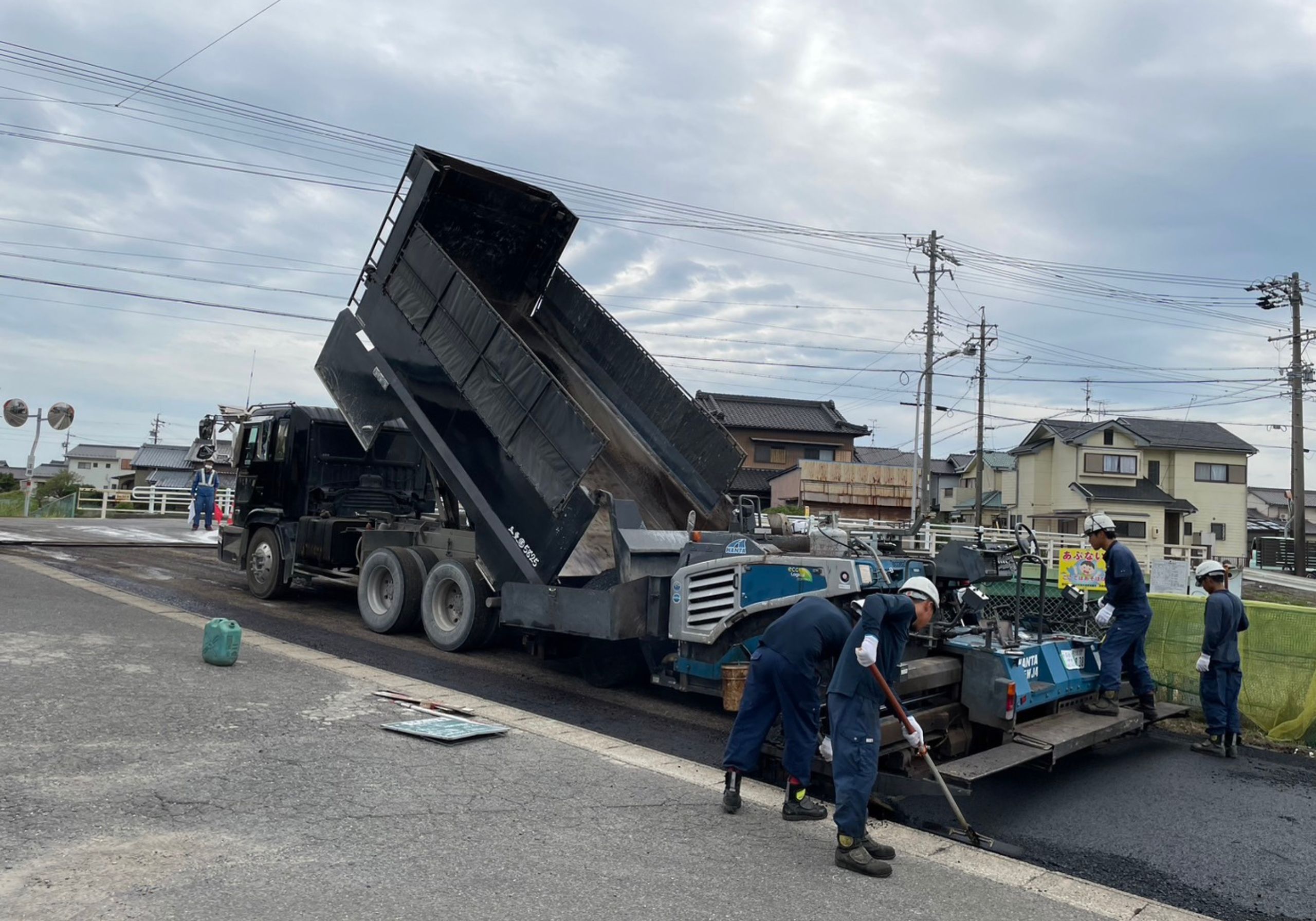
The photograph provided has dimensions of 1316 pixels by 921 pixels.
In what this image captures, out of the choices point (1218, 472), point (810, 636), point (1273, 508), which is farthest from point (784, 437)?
point (1273, 508)

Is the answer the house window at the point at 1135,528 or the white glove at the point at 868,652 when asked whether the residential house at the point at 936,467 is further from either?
the white glove at the point at 868,652

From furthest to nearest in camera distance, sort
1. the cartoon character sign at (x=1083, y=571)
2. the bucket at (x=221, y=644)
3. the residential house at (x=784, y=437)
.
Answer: the residential house at (x=784, y=437) < the cartoon character sign at (x=1083, y=571) < the bucket at (x=221, y=644)

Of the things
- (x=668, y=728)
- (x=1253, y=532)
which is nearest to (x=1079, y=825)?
(x=668, y=728)

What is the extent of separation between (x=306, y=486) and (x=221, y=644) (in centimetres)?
469

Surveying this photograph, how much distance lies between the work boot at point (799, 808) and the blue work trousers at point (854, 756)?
387 mm

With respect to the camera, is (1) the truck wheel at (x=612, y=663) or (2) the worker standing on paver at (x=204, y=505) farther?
(2) the worker standing on paver at (x=204, y=505)

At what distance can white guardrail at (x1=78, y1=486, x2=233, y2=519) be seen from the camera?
30.7 m

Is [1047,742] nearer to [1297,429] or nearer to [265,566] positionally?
[265,566]

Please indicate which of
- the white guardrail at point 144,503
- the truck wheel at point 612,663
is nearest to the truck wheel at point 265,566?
the truck wheel at point 612,663

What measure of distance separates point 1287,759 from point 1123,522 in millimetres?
36942

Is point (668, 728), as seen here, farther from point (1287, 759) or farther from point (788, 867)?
point (1287, 759)

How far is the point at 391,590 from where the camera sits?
10.3 meters

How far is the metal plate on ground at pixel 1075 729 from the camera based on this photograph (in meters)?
6.15

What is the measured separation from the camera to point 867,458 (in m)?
64.1
